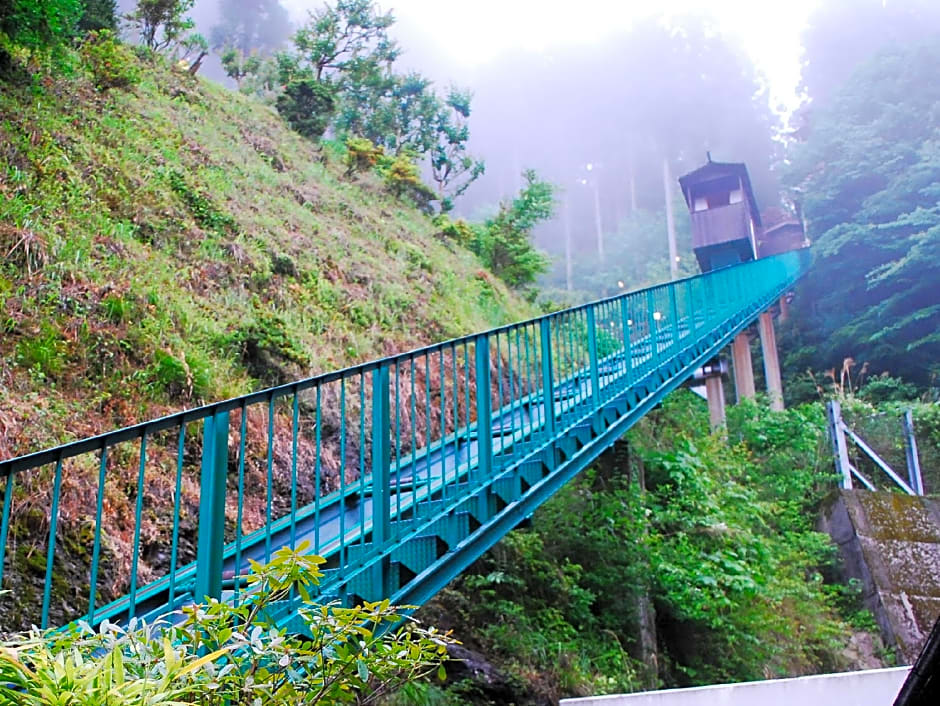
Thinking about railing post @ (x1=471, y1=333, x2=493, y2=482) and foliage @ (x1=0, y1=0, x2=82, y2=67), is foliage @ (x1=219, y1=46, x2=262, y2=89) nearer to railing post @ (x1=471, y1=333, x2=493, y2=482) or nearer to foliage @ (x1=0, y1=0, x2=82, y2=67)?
foliage @ (x1=0, y1=0, x2=82, y2=67)

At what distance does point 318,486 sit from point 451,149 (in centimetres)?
1237

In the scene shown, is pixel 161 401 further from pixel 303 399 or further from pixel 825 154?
pixel 825 154

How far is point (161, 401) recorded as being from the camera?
4.38 metres

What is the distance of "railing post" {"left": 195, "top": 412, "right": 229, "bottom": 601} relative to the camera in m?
2.19

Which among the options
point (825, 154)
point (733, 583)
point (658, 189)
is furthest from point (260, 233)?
point (658, 189)

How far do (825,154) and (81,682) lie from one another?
1765 centimetres

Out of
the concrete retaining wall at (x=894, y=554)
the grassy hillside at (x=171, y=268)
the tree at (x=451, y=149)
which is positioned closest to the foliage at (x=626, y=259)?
the tree at (x=451, y=149)

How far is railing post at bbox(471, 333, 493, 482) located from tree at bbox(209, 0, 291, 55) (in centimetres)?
1219

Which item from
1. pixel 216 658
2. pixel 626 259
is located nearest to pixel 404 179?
pixel 216 658

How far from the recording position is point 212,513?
7.23 ft

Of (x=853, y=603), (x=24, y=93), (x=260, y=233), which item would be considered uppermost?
(x=24, y=93)

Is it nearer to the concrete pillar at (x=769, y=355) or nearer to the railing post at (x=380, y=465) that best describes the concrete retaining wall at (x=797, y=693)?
the railing post at (x=380, y=465)

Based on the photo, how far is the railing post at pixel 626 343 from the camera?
Result: 508 centimetres

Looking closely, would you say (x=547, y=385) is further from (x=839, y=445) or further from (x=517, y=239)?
(x=517, y=239)
